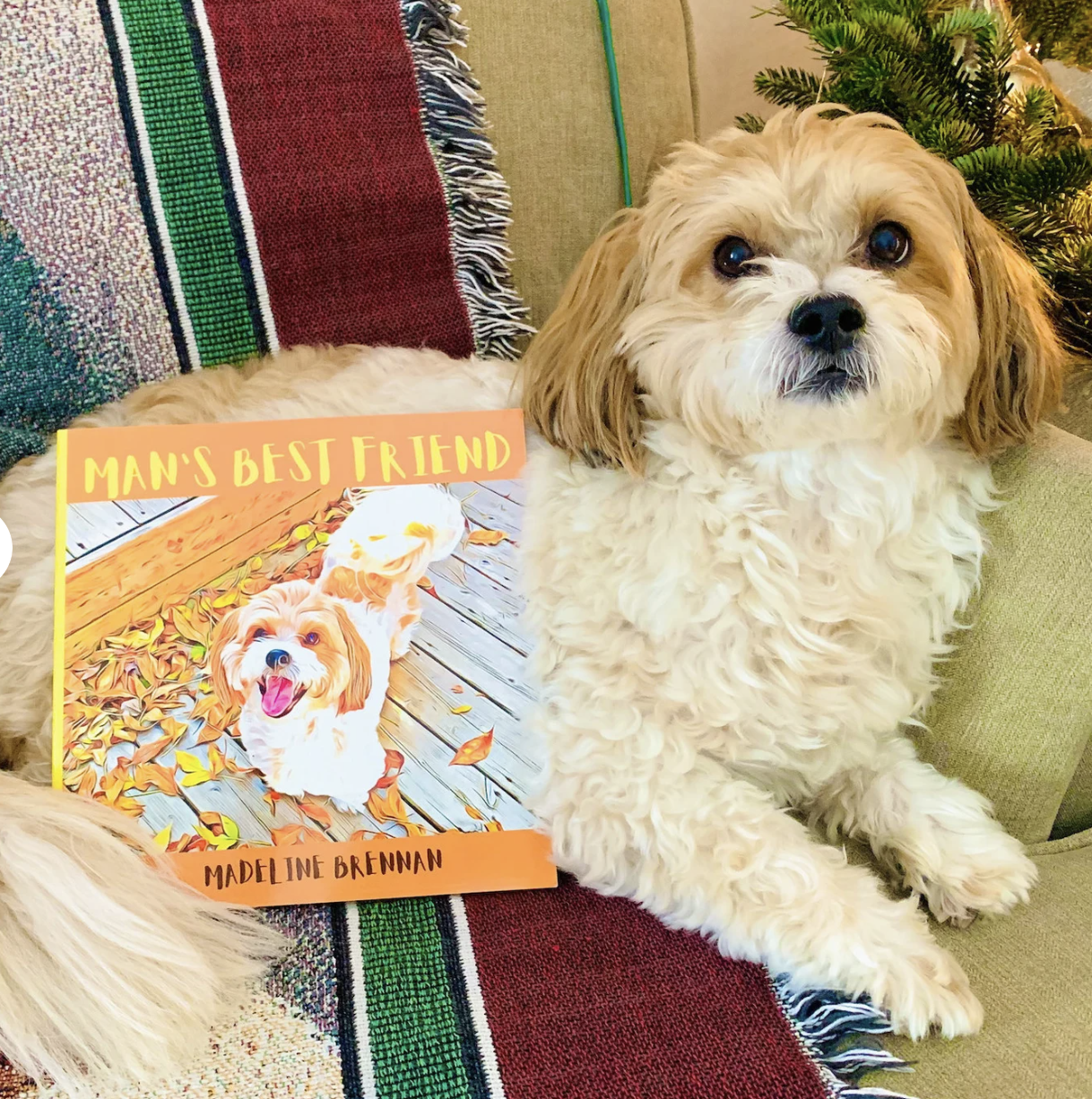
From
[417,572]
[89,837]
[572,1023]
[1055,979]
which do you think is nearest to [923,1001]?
[1055,979]

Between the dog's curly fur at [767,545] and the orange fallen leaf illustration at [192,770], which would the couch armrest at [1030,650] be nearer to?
the dog's curly fur at [767,545]

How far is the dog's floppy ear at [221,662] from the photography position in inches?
38.3

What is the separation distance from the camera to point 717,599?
91 cm

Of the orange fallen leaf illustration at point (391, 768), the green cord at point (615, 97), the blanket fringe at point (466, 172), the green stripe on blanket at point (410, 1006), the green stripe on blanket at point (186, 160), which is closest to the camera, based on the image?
the green stripe on blanket at point (410, 1006)

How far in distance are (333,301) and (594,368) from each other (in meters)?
0.47

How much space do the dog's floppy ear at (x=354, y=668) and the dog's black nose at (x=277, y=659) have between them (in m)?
Result: 0.06

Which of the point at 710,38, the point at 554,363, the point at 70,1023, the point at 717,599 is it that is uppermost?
the point at 710,38

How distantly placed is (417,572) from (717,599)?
12.6 inches

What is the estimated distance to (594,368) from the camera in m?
0.93

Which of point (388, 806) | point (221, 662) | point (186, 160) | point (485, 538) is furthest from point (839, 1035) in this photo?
point (186, 160)

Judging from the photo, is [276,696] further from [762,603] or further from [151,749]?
[762,603]

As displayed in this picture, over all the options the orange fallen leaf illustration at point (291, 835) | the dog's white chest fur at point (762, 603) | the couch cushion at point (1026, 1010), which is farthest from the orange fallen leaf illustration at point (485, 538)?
the couch cushion at point (1026, 1010)

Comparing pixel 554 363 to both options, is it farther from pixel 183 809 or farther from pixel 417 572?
pixel 183 809

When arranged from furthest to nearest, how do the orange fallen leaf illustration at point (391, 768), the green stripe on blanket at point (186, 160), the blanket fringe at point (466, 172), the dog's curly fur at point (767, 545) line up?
the blanket fringe at point (466, 172) → the green stripe on blanket at point (186, 160) → the orange fallen leaf illustration at point (391, 768) → the dog's curly fur at point (767, 545)
